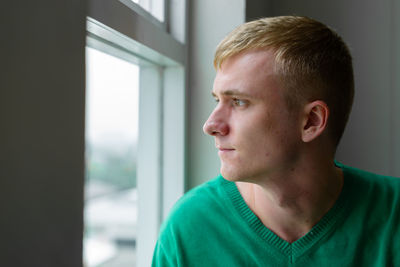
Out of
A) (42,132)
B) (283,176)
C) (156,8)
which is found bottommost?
(283,176)

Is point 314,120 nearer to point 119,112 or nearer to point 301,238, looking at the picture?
point 301,238

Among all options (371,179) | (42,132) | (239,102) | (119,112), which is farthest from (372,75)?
(42,132)

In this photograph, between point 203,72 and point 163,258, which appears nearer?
point 163,258

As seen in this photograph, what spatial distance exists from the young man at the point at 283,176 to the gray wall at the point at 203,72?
1.16 ft

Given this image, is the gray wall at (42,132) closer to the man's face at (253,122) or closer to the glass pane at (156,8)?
the man's face at (253,122)

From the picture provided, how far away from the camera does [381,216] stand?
1.03 metres

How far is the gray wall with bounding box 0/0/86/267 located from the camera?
52 cm

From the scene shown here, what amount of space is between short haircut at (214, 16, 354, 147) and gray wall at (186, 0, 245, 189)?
0.48m

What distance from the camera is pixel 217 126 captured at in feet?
2.95

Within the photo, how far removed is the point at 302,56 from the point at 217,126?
267mm

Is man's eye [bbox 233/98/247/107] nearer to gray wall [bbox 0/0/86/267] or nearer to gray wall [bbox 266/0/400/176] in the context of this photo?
gray wall [bbox 0/0/86/267]

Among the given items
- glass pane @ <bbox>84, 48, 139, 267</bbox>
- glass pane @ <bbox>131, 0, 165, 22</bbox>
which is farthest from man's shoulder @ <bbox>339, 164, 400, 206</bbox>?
glass pane @ <bbox>131, 0, 165, 22</bbox>

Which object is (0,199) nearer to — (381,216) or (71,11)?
(71,11)

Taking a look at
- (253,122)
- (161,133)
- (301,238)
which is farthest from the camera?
(161,133)
